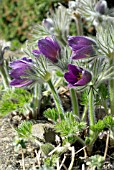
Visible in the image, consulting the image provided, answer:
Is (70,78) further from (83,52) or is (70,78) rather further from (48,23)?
(48,23)

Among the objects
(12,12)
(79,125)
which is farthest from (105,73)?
(12,12)

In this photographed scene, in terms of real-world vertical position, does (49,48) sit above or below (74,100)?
above

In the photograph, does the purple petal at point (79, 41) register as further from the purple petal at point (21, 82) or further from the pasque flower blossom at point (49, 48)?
the purple petal at point (21, 82)

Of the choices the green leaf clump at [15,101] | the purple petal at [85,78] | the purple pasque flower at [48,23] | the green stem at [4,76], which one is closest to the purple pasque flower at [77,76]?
the purple petal at [85,78]

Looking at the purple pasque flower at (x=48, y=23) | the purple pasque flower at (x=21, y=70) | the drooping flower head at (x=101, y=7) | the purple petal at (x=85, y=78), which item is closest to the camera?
the purple petal at (x=85, y=78)

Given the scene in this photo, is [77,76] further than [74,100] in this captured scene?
No

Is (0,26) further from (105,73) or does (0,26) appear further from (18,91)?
(105,73)

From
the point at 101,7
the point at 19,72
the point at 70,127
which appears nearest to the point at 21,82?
the point at 19,72

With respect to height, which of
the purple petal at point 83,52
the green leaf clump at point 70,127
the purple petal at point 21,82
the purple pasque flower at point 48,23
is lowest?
the green leaf clump at point 70,127
